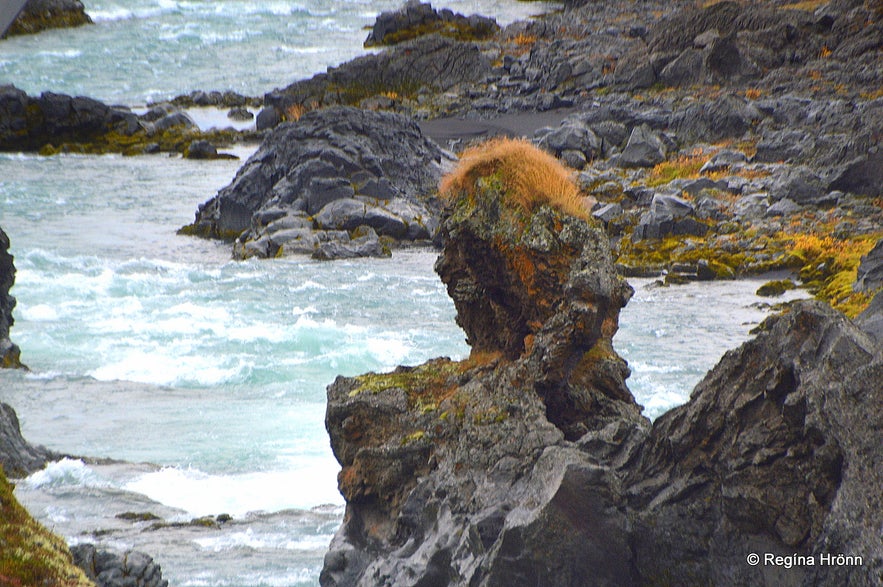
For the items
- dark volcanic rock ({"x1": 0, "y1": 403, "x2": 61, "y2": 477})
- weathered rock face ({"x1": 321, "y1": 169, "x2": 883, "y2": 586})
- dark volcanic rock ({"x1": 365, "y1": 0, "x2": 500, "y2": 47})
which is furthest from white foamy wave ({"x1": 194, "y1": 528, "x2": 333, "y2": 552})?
dark volcanic rock ({"x1": 365, "y1": 0, "x2": 500, "y2": 47})

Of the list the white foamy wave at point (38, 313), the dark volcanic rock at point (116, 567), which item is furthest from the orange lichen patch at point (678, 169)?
the dark volcanic rock at point (116, 567)

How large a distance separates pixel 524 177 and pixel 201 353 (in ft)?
50.0

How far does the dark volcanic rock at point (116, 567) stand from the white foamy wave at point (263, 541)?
2.65m

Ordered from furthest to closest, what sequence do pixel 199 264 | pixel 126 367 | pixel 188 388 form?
pixel 199 264, pixel 126 367, pixel 188 388

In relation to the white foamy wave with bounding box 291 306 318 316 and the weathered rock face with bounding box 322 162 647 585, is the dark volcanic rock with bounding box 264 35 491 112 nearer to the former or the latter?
the white foamy wave with bounding box 291 306 318 316

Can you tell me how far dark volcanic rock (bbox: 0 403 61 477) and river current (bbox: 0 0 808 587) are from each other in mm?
253

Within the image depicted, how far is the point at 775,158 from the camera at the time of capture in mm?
36500

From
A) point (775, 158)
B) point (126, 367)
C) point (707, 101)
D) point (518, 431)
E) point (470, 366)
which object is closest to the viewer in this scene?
point (518, 431)

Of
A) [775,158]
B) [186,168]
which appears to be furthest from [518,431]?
[186,168]

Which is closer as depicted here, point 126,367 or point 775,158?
point 126,367

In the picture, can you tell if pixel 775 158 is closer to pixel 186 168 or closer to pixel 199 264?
pixel 199 264

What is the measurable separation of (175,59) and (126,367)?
56748 mm

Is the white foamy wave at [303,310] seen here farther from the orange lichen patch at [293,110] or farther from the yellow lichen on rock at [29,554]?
the orange lichen patch at [293,110]

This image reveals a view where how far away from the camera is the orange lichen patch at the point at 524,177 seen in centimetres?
1134
